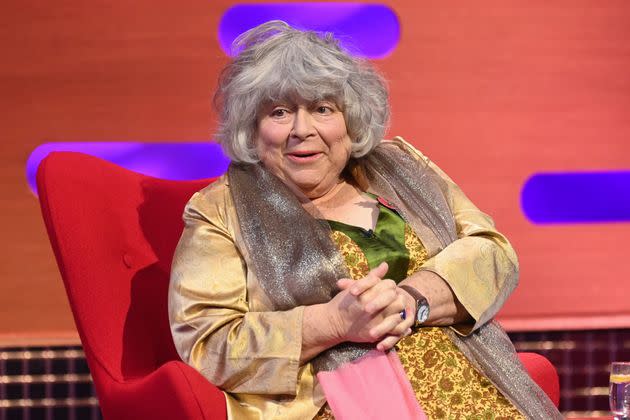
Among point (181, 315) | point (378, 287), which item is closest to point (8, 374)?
point (181, 315)

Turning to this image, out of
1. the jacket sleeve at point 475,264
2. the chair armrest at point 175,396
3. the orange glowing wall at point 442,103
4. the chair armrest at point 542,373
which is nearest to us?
the chair armrest at point 175,396

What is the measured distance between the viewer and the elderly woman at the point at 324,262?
76.4 inches

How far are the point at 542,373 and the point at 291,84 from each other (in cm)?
92

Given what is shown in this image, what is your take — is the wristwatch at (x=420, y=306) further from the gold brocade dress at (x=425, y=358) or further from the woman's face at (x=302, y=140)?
the woman's face at (x=302, y=140)

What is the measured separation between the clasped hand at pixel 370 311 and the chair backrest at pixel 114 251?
51cm

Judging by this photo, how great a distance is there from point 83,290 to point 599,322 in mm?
1989

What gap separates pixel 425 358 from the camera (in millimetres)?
2029

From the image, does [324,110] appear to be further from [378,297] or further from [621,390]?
[621,390]

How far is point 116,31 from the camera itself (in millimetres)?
3281

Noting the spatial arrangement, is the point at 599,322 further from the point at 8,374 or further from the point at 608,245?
the point at 8,374

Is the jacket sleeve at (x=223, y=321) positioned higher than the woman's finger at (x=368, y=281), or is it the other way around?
the woman's finger at (x=368, y=281)

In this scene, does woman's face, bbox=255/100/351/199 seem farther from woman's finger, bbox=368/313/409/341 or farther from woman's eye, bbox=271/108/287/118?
woman's finger, bbox=368/313/409/341

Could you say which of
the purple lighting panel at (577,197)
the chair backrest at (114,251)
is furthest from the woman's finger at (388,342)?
the purple lighting panel at (577,197)

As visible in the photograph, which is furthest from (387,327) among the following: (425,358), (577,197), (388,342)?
(577,197)
